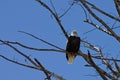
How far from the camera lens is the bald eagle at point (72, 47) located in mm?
5474

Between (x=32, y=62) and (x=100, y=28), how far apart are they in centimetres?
137

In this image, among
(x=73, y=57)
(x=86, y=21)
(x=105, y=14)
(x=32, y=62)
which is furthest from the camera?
(x=73, y=57)

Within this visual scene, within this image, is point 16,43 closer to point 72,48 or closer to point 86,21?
point 86,21

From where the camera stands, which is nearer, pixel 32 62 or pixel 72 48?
pixel 32 62

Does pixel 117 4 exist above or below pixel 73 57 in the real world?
below

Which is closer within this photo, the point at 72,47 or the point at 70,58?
the point at 70,58

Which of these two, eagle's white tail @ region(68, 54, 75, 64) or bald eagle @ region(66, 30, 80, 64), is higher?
bald eagle @ region(66, 30, 80, 64)

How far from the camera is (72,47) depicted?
220 inches

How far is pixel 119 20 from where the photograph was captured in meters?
3.39

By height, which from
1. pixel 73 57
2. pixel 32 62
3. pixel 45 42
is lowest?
pixel 32 62

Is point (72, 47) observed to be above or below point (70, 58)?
above

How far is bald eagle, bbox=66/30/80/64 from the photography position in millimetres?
5474

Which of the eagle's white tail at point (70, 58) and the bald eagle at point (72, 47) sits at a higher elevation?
the bald eagle at point (72, 47)

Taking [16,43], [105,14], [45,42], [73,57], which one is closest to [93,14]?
[105,14]
